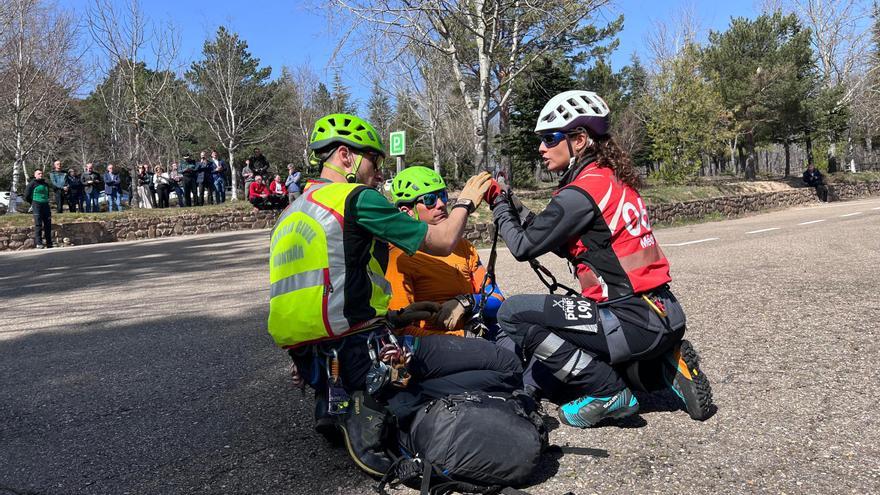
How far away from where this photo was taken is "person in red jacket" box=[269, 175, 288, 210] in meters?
19.7

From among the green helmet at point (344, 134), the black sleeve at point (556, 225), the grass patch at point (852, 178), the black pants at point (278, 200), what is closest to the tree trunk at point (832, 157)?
the grass patch at point (852, 178)

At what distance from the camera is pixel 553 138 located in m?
3.58

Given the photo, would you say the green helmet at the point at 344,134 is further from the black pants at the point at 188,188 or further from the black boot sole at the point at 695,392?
the black pants at the point at 188,188

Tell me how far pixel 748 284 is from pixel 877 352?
3236 millimetres

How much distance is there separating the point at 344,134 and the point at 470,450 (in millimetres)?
1571

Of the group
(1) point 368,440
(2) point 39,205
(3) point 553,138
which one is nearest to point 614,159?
(3) point 553,138

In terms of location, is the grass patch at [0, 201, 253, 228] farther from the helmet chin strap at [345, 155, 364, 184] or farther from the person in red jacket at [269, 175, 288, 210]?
the helmet chin strap at [345, 155, 364, 184]

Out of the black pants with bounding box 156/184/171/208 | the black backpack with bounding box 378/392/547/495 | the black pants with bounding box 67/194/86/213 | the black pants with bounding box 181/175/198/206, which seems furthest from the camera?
the black pants with bounding box 156/184/171/208

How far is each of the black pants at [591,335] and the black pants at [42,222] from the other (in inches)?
699

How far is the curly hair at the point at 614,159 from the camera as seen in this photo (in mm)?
3438

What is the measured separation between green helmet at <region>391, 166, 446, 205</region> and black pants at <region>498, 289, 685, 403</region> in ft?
3.29

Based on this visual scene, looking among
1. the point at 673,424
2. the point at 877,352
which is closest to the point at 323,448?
the point at 673,424

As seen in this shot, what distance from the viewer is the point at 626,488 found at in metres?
2.72

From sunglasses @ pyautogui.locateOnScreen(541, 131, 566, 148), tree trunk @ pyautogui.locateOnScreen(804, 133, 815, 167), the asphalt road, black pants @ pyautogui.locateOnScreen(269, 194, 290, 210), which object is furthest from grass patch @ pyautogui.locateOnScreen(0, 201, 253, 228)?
tree trunk @ pyautogui.locateOnScreen(804, 133, 815, 167)
